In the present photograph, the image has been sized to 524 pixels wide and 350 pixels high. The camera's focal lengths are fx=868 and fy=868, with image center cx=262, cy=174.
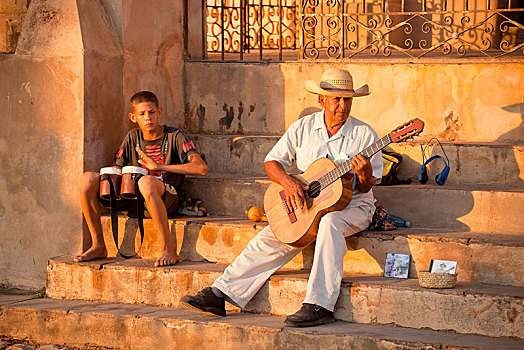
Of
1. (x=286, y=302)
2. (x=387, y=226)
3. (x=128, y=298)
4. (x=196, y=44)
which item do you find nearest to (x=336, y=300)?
(x=286, y=302)

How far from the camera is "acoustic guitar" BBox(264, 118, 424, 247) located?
595 cm

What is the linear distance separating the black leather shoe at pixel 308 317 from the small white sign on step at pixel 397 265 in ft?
2.03

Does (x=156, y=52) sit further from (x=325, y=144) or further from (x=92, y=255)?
(x=325, y=144)

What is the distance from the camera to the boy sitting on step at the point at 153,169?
6.73 meters

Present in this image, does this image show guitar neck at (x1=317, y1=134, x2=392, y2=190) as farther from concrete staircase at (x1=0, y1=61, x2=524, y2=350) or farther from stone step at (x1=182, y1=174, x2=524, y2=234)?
stone step at (x1=182, y1=174, x2=524, y2=234)

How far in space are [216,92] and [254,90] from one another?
396mm

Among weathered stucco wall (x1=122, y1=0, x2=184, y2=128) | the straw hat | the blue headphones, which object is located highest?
weathered stucco wall (x1=122, y1=0, x2=184, y2=128)

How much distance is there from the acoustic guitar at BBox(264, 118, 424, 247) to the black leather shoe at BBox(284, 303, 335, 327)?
1.71 ft

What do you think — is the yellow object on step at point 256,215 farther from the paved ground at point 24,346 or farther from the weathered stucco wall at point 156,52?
the weathered stucco wall at point 156,52

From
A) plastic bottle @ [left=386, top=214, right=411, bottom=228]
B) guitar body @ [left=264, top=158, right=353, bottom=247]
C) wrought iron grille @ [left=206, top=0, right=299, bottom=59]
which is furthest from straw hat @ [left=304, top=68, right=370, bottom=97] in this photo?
wrought iron grille @ [left=206, top=0, right=299, bottom=59]

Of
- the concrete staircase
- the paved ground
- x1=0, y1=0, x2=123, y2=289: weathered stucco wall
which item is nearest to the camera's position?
the concrete staircase

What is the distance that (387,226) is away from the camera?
642cm

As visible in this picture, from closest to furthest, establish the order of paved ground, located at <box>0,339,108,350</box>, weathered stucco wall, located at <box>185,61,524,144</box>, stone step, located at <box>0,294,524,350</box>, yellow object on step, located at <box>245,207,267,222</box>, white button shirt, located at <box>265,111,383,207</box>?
1. stone step, located at <box>0,294,524,350</box>
2. white button shirt, located at <box>265,111,383,207</box>
3. paved ground, located at <box>0,339,108,350</box>
4. yellow object on step, located at <box>245,207,267,222</box>
5. weathered stucco wall, located at <box>185,61,524,144</box>

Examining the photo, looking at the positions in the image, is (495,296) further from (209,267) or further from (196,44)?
(196,44)
